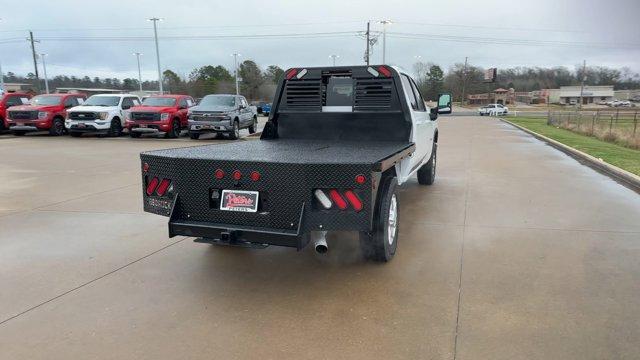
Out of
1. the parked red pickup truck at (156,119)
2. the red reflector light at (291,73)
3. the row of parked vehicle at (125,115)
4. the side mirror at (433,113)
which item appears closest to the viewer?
the red reflector light at (291,73)

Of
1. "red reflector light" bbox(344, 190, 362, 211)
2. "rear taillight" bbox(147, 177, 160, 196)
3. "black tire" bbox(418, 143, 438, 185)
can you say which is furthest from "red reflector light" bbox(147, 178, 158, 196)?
"black tire" bbox(418, 143, 438, 185)

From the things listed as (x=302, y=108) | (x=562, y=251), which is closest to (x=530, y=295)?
(x=562, y=251)

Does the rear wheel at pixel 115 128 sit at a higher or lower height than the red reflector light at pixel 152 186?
lower

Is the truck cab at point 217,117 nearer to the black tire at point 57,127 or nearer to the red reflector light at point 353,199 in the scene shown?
the black tire at point 57,127

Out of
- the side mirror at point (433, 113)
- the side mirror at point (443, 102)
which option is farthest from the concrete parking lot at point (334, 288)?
the side mirror at point (443, 102)

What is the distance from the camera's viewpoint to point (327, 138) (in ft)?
21.0

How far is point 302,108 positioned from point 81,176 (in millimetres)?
5927

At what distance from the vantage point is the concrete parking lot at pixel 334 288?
3.22 meters

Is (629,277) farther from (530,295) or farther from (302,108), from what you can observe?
(302,108)

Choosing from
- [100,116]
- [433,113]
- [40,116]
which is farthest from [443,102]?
[40,116]

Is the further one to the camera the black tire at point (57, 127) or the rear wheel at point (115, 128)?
the black tire at point (57, 127)

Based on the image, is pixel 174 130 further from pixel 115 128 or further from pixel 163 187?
pixel 163 187

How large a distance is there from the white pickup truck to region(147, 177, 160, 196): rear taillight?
1610 cm

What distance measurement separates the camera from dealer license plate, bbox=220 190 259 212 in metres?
3.91
